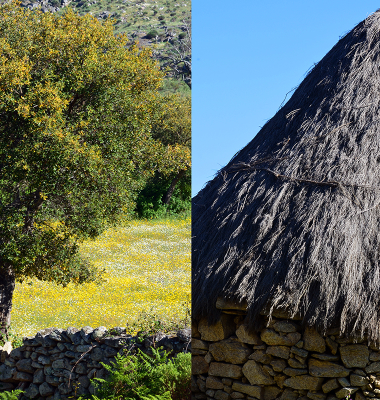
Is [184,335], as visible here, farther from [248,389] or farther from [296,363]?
[296,363]

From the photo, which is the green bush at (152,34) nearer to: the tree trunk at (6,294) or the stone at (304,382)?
the tree trunk at (6,294)

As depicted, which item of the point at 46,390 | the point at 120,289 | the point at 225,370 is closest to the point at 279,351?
the point at 225,370

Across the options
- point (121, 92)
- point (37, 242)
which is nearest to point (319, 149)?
point (121, 92)

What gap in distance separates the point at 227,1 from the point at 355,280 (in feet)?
8.64

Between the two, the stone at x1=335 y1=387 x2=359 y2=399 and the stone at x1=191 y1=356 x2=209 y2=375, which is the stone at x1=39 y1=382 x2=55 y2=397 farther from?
the stone at x1=335 y1=387 x2=359 y2=399

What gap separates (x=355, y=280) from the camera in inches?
113

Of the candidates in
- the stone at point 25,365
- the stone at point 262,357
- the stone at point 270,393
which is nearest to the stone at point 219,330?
the stone at point 262,357

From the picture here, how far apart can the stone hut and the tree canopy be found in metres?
0.87

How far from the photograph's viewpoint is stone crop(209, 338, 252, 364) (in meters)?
3.09

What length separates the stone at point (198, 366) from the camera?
3.28 meters

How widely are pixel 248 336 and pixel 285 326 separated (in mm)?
287

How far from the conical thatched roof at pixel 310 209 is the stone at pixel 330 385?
1.18 feet

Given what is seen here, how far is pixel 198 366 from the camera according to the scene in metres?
3.30

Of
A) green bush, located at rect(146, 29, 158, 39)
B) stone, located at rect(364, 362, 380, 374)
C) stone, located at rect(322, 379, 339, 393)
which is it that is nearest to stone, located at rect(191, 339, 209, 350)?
stone, located at rect(322, 379, 339, 393)
